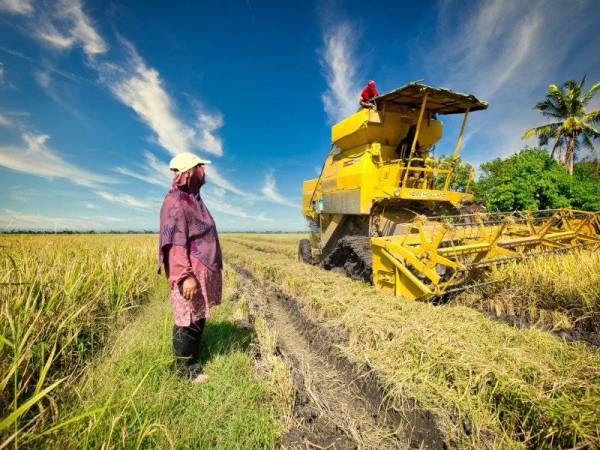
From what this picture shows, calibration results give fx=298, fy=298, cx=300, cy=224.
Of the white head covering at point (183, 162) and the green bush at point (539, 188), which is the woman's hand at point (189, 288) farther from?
the green bush at point (539, 188)

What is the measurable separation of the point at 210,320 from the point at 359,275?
311cm

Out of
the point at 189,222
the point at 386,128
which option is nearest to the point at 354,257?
the point at 386,128

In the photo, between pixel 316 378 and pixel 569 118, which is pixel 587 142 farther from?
pixel 316 378

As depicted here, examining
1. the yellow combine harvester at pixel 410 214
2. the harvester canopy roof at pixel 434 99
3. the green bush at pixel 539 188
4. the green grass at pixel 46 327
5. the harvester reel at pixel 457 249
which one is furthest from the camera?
the green bush at pixel 539 188

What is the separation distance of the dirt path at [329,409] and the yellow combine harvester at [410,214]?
1856 millimetres

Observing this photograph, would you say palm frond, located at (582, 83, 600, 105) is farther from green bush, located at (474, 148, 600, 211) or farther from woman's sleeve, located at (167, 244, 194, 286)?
woman's sleeve, located at (167, 244, 194, 286)

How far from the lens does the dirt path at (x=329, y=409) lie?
7.02 feet

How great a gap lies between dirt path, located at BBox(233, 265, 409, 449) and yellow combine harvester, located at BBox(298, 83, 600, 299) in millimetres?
1856

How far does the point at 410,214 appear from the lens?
6379 millimetres

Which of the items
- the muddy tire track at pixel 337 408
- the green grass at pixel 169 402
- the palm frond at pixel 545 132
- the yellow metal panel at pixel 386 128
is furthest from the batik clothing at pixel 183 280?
the palm frond at pixel 545 132

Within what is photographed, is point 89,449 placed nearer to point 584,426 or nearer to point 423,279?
point 584,426

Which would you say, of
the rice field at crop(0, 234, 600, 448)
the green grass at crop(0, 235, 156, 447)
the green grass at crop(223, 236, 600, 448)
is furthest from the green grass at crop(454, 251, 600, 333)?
the green grass at crop(0, 235, 156, 447)

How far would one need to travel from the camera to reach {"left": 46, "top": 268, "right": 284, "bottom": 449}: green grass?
1.70 meters

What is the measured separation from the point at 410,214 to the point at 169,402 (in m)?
5.55
